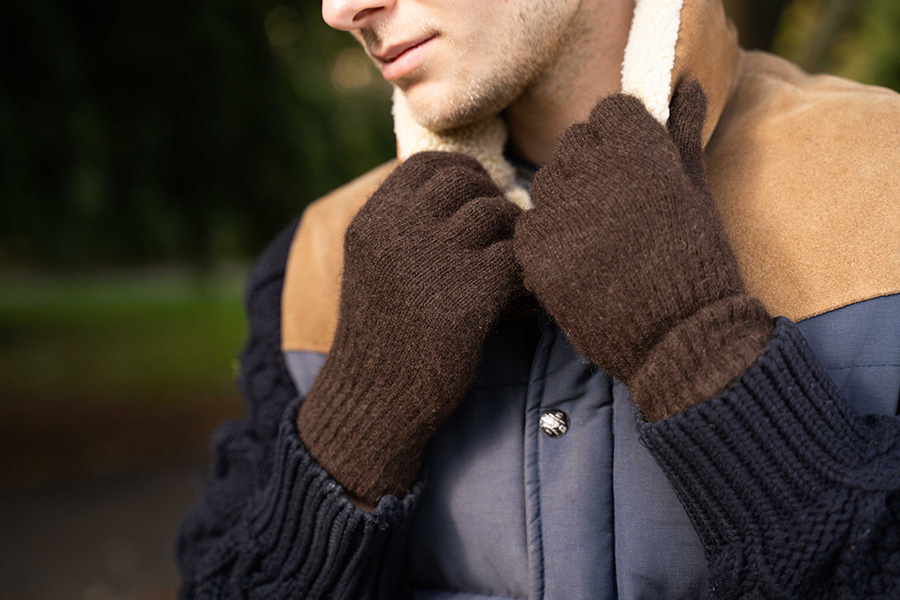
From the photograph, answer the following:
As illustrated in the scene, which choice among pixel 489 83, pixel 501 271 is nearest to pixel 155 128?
pixel 489 83

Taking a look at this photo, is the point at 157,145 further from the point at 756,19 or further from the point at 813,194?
the point at 813,194

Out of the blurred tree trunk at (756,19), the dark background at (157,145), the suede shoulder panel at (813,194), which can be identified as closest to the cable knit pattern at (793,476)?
the suede shoulder panel at (813,194)

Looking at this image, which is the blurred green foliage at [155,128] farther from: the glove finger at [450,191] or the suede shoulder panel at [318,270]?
the glove finger at [450,191]

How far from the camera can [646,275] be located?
1.06 m

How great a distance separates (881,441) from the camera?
1.04 metres

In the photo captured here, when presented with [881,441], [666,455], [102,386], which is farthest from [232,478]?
[102,386]

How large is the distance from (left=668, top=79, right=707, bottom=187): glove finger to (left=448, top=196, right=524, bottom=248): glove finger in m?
0.31

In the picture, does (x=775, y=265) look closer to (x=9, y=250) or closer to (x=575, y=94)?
(x=575, y=94)

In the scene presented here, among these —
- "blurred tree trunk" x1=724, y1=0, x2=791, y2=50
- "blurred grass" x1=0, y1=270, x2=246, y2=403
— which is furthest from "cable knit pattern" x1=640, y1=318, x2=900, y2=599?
"blurred grass" x1=0, y1=270, x2=246, y2=403

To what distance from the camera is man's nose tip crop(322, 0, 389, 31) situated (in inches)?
56.0

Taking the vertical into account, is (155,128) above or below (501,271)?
above

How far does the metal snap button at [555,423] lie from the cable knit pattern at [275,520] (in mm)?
292

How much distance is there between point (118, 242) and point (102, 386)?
4942 mm

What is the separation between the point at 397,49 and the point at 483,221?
473mm
